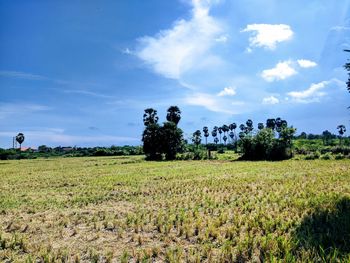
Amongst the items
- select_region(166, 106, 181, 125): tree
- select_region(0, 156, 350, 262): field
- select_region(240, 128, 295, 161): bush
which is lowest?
select_region(0, 156, 350, 262): field

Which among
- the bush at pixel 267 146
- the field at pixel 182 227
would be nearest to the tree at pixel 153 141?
the bush at pixel 267 146

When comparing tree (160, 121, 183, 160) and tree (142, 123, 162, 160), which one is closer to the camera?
tree (160, 121, 183, 160)

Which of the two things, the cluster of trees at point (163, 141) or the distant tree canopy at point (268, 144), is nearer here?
the distant tree canopy at point (268, 144)

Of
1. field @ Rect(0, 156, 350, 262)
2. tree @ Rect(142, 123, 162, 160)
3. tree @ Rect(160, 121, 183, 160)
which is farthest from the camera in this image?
tree @ Rect(142, 123, 162, 160)

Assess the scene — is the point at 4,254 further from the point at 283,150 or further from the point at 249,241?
the point at 283,150

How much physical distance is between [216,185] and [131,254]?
12.8 meters

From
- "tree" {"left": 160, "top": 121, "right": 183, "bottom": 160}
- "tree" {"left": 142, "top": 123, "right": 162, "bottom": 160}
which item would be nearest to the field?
"tree" {"left": 160, "top": 121, "right": 183, "bottom": 160}

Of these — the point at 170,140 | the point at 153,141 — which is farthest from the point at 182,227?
the point at 153,141

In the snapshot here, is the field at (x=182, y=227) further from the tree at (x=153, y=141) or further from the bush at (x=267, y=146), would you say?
the tree at (x=153, y=141)

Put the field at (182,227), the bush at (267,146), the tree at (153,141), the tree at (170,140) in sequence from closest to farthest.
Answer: the field at (182,227), the bush at (267,146), the tree at (170,140), the tree at (153,141)

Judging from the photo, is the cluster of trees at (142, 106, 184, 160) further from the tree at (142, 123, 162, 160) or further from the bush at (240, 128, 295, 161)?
the bush at (240, 128, 295, 161)

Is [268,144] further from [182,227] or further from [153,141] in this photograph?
[182,227]

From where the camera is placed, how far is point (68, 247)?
8555 mm

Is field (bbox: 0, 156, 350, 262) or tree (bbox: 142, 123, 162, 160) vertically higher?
tree (bbox: 142, 123, 162, 160)
